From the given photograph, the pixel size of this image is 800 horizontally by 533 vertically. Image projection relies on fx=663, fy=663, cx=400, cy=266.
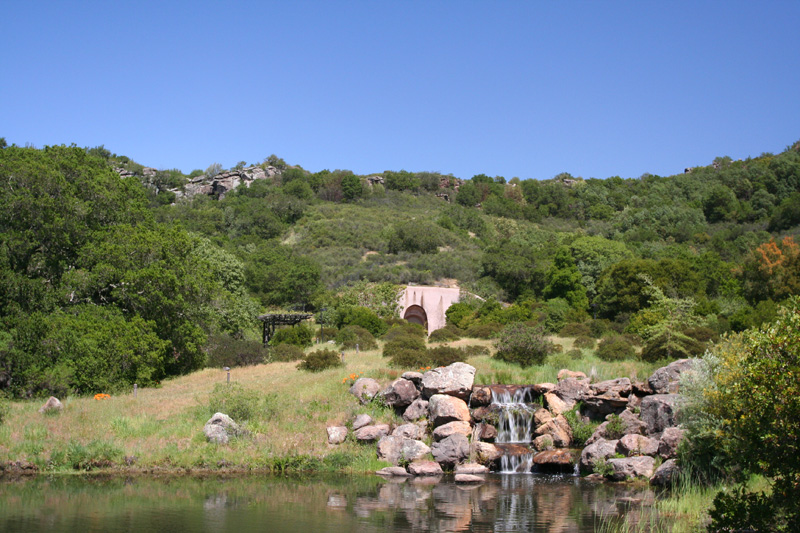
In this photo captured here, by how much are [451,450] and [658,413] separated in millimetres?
5713

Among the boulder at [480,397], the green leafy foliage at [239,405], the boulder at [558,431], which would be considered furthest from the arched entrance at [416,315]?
the boulder at [558,431]

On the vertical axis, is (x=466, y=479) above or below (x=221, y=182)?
below

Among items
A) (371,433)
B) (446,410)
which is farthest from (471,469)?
(371,433)

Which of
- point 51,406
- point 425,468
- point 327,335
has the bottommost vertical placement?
point 425,468

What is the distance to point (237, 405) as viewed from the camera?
772 inches

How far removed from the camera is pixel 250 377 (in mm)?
25438

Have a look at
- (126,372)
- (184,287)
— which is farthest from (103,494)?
(184,287)

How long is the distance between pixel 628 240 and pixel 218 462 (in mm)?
65206

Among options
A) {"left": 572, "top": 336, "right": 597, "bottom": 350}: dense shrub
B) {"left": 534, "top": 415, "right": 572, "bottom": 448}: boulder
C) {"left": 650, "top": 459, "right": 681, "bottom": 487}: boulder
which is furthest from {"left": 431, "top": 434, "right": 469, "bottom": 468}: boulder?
{"left": 572, "top": 336, "right": 597, "bottom": 350}: dense shrub

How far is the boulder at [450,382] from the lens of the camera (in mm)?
20969

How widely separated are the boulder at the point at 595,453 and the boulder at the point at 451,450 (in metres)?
3.11

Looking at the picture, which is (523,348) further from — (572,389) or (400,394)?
(400,394)

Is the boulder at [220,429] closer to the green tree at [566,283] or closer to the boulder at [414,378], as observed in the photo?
the boulder at [414,378]

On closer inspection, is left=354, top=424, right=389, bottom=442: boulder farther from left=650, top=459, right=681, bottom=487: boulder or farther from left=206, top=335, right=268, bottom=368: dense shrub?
left=206, top=335, right=268, bottom=368: dense shrub
